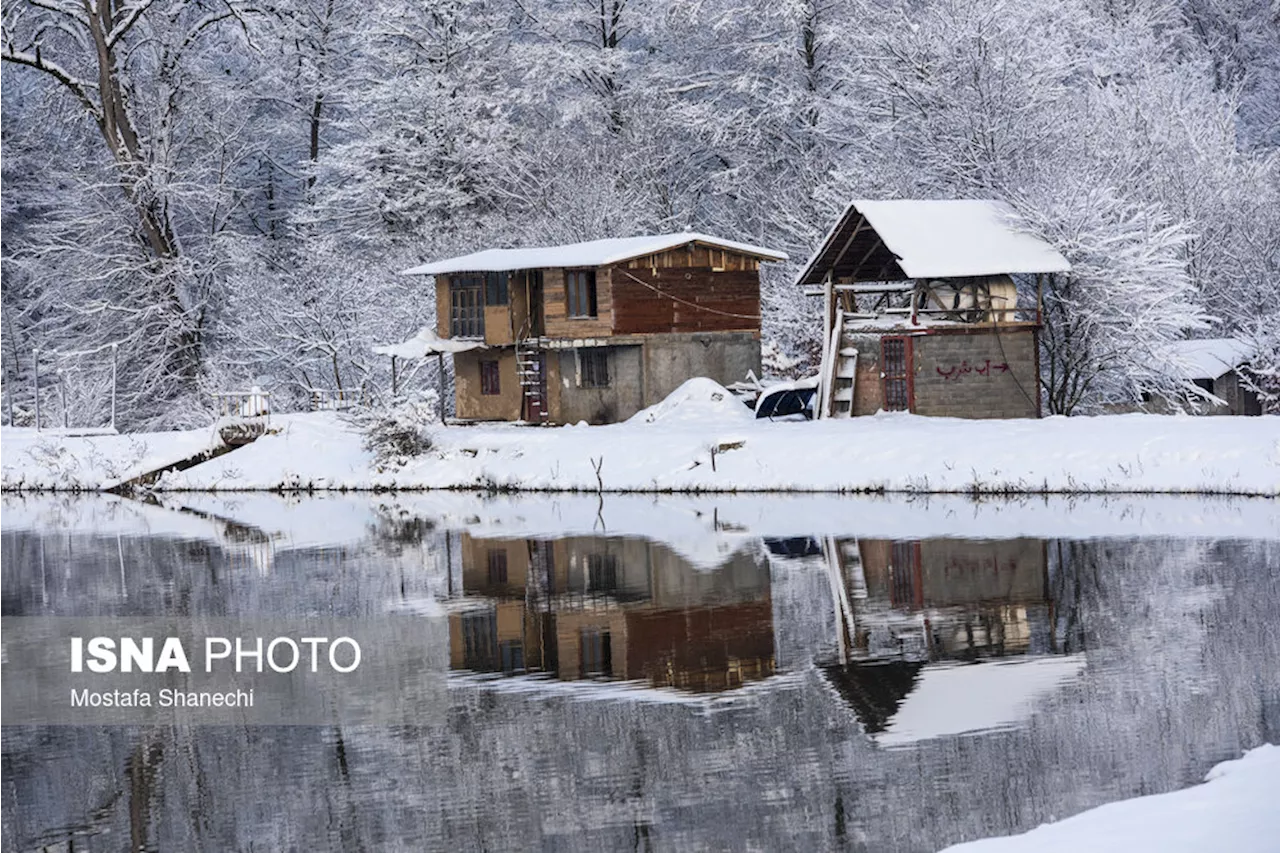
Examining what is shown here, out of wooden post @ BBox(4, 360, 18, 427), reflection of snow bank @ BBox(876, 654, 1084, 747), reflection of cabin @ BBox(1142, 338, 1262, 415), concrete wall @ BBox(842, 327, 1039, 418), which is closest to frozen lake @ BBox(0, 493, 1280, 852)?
reflection of snow bank @ BBox(876, 654, 1084, 747)

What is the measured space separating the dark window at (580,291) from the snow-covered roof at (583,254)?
1.97 ft

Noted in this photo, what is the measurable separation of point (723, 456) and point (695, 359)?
11143mm

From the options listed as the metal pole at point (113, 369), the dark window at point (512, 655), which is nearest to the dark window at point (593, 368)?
the metal pole at point (113, 369)

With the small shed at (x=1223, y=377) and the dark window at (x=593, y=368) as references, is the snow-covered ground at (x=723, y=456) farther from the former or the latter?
the small shed at (x=1223, y=377)

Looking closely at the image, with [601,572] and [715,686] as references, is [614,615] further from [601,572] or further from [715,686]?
[715,686]

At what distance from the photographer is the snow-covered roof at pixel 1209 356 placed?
52.5m

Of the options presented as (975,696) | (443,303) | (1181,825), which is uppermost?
(443,303)

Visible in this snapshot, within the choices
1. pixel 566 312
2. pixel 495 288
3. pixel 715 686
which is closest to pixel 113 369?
pixel 495 288

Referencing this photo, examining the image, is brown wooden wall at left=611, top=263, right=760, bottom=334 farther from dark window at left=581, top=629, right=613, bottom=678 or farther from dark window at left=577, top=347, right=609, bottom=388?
dark window at left=581, top=629, right=613, bottom=678

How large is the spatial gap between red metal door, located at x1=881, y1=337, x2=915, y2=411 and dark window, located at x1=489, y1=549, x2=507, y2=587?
1726 cm

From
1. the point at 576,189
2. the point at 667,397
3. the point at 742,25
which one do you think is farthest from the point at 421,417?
the point at 742,25

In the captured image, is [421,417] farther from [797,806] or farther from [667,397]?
[797,806]

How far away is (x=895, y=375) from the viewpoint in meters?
49.7

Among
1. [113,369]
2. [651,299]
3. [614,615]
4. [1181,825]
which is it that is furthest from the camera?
[113,369]
